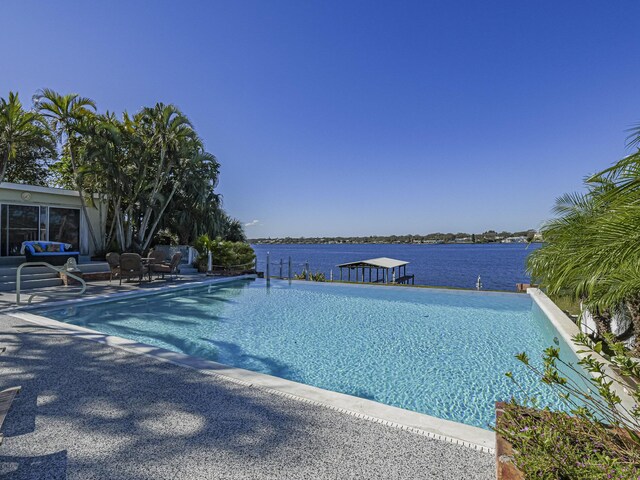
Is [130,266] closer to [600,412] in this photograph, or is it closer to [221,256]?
[221,256]

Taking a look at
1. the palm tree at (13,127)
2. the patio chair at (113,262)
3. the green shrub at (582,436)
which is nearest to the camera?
the green shrub at (582,436)

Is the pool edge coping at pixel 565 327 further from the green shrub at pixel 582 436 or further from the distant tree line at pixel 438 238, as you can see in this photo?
the distant tree line at pixel 438 238

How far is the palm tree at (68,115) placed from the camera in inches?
531

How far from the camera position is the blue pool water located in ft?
15.1

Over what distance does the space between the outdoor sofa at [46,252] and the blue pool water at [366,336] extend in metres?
5.40

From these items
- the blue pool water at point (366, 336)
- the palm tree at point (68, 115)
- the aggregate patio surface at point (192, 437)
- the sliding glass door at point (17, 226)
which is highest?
the palm tree at point (68, 115)

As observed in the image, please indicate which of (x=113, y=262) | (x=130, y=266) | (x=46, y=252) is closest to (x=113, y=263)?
(x=113, y=262)

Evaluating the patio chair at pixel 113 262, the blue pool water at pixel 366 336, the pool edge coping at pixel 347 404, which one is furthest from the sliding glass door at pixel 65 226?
the pool edge coping at pixel 347 404

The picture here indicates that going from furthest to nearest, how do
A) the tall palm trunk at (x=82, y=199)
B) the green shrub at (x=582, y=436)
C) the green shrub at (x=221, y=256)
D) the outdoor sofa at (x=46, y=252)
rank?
the green shrub at (x=221, y=256) < the tall palm trunk at (x=82, y=199) < the outdoor sofa at (x=46, y=252) < the green shrub at (x=582, y=436)

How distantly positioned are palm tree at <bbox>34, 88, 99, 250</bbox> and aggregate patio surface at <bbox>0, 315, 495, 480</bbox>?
13.7 m

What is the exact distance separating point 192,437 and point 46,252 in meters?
13.6

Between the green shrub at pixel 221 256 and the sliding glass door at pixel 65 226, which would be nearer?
the sliding glass door at pixel 65 226

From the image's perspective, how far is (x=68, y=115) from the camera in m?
14.0

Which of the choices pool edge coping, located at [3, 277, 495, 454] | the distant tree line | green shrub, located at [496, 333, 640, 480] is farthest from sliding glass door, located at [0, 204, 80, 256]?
the distant tree line
